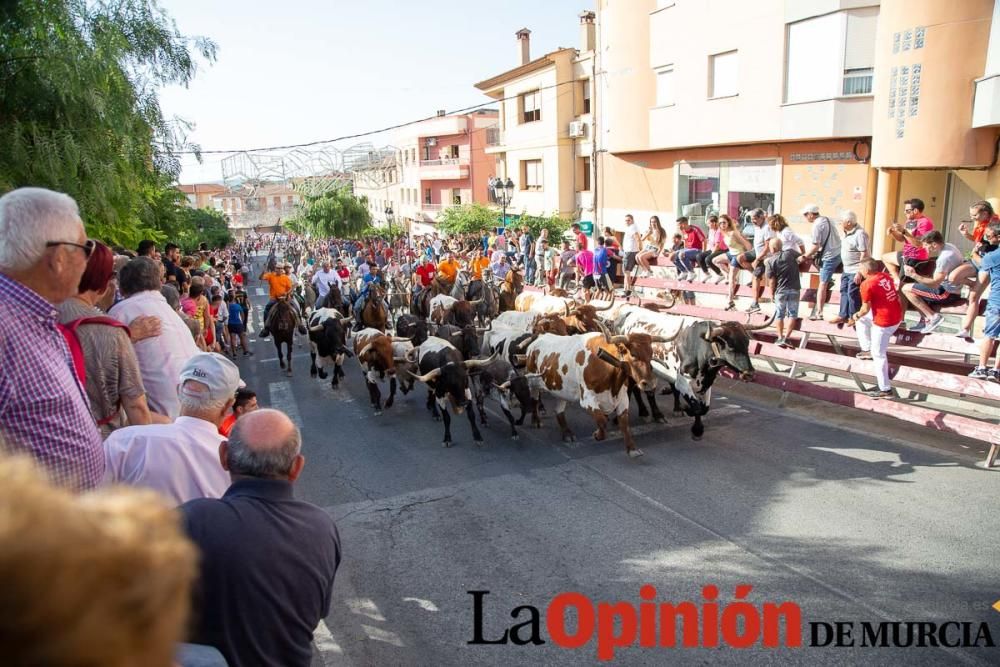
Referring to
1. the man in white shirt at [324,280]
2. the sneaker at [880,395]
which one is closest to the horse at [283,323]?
the man in white shirt at [324,280]

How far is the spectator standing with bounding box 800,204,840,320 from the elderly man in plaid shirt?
11.1 meters

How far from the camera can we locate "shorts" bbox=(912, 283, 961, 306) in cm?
991

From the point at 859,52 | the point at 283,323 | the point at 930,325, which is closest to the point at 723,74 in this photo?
the point at 859,52

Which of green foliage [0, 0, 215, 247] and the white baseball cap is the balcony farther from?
the white baseball cap

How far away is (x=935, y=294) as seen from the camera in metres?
9.95

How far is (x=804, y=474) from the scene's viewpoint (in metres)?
7.84

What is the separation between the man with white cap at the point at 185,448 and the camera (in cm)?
333

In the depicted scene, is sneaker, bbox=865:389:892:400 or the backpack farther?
sneaker, bbox=865:389:892:400

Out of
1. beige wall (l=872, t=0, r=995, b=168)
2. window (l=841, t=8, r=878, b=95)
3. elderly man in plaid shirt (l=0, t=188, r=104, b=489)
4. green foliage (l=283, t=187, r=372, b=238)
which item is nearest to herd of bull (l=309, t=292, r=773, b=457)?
elderly man in plaid shirt (l=0, t=188, r=104, b=489)

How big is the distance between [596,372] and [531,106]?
1045 inches

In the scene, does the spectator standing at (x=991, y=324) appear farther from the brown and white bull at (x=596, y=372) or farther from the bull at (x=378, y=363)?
the bull at (x=378, y=363)

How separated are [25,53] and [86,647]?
42.8ft

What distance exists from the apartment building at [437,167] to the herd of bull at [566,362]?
3004 centimetres

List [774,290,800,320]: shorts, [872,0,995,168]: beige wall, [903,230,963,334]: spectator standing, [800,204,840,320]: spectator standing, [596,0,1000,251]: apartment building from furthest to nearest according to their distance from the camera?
1. [596,0,1000,251]: apartment building
2. [872,0,995,168]: beige wall
3. [800,204,840,320]: spectator standing
4. [774,290,800,320]: shorts
5. [903,230,963,334]: spectator standing
